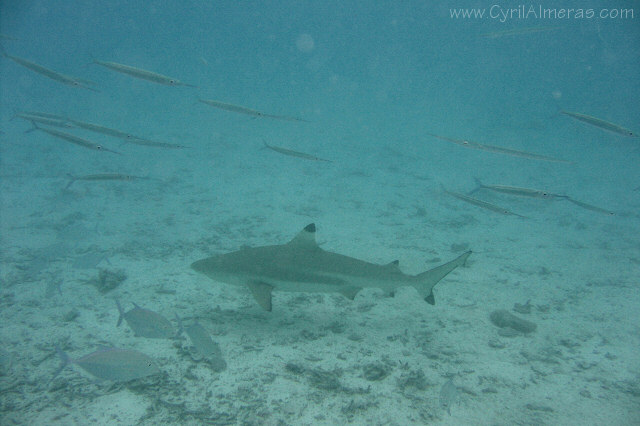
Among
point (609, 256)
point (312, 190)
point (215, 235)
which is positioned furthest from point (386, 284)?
point (312, 190)

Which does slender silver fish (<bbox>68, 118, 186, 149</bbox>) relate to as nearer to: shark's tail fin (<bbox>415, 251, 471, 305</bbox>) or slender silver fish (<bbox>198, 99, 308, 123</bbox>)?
slender silver fish (<bbox>198, 99, 308, 123</bbox>)

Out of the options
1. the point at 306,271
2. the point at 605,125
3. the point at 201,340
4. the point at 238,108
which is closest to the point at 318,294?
the point at 306,271

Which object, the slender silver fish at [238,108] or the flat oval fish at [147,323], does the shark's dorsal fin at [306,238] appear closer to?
the flat oval fish at [147,323]

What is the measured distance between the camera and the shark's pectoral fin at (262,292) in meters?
4.70

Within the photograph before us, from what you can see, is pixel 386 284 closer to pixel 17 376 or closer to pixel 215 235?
pixel 17 376

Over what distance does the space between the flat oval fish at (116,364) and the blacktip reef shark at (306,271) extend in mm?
1802

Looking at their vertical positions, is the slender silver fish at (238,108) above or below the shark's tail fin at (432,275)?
above

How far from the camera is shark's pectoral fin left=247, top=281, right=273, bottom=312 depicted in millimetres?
4699

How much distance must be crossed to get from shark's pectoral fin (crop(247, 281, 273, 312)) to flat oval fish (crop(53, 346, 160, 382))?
1698 mm

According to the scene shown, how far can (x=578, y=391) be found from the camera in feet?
14.5

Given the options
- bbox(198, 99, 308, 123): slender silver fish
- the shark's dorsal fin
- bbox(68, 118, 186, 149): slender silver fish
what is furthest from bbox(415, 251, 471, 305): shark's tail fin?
bbox(68, 118, 186, 149): slender silver fish

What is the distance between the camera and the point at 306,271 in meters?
4.94

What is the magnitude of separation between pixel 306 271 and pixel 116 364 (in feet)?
9.01

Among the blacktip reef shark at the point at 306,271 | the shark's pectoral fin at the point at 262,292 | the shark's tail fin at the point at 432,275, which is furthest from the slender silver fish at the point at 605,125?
the shark's pectoral fin at the point at 262,292
